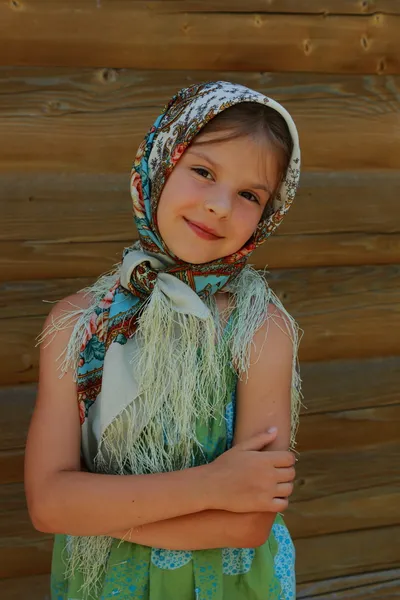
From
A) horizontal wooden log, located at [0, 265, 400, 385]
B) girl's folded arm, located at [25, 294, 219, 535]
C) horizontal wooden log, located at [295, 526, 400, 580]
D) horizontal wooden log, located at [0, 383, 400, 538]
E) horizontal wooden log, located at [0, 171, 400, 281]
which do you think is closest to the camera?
girl's folded arm, located at [25, 294, 219, 535]

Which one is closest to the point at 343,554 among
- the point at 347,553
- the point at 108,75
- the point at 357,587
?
the point at 347,553

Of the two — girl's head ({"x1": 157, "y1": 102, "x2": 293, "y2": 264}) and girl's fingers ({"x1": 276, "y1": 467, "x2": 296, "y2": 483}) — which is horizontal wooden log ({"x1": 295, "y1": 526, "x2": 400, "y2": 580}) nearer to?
girl's fingers ({"x1": 276, "y1": 467, "x2": 296, "y2": 483})

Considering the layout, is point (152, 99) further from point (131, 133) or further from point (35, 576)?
point (35, 576)

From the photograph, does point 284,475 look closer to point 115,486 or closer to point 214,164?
point 115,486

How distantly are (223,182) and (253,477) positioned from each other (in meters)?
0.56

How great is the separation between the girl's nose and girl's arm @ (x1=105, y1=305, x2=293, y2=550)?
25 cm

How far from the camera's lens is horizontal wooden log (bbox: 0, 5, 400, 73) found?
7.85ft

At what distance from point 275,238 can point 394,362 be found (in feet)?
2.10

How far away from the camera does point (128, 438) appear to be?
1.69m

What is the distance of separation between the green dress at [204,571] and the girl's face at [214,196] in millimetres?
267

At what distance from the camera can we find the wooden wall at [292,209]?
8.07 ft

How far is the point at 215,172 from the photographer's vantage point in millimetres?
1668

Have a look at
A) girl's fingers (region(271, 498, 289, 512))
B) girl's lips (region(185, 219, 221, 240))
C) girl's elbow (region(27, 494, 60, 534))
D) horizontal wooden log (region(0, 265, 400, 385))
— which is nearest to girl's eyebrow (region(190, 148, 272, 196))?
girl's lips (region(185, 219, 221, 240))

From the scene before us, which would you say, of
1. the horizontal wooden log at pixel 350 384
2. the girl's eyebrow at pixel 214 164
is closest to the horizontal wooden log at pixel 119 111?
the horizontal wooden log at pixel 350 384
